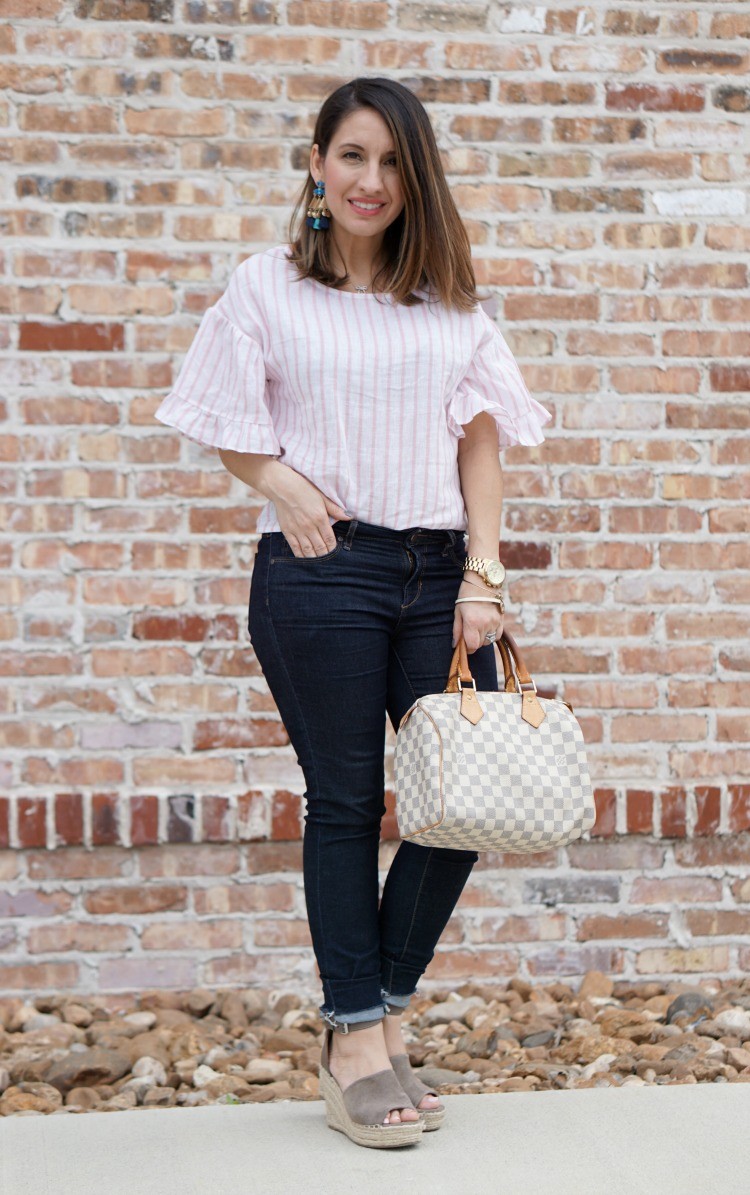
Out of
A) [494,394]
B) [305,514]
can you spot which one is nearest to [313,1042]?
[305,514]

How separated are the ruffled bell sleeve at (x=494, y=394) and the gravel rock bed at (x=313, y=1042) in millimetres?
1385

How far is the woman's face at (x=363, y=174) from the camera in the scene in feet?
6.72

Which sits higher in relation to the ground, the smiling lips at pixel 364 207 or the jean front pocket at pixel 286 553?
the smiling lips at pixel 364 207

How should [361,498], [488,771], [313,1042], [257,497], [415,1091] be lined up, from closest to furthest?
[488,771] < [361,498] < [415,1091] < [313,1042] < [257,497]

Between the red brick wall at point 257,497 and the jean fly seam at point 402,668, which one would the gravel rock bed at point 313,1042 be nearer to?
the red brick wall at point 257,497

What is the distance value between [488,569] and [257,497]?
109 cm

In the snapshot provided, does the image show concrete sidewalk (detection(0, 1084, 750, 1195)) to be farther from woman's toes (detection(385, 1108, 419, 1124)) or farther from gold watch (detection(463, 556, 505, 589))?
gold watch (detection(463, 556, 505, 589))

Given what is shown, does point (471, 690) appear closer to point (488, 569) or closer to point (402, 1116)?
point (488, 569)

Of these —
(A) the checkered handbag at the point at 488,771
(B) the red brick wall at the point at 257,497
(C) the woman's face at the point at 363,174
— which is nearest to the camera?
(A) the checkered handbag at the point at 488,771

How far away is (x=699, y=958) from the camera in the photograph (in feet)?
10.6

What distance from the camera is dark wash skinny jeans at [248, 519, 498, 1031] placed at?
2.06 meters

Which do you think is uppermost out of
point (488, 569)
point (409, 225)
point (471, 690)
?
point (409, 225)

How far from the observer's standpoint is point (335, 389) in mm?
2047

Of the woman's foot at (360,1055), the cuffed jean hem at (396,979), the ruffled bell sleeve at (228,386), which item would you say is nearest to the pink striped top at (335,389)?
the ruffled bell sleeve at (228,386)
